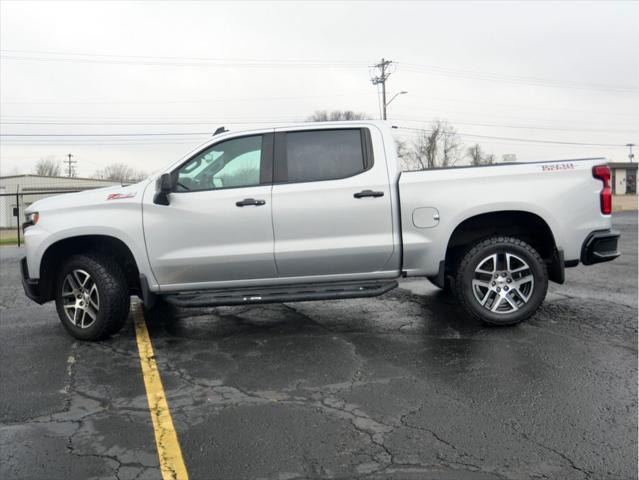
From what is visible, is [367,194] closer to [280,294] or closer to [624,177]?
[280,294]

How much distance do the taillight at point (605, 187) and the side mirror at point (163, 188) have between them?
395cm

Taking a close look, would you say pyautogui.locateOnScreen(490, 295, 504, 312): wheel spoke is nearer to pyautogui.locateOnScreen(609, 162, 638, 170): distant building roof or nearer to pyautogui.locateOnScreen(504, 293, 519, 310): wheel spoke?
pyautogui.locateOnScreen(504, 293, 519, 310): wheel spoke

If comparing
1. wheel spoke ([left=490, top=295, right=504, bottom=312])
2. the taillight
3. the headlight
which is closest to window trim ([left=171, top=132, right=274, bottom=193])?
the headlight

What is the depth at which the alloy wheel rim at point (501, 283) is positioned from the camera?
5.28 metres

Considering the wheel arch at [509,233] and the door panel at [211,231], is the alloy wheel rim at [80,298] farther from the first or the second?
the wheel arch at [509,233]

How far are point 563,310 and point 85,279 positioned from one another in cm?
508

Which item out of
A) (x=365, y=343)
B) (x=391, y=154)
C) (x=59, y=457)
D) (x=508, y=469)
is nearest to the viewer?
(x=508, y=469)

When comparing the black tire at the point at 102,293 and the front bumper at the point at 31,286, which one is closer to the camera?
the black tire at the point at 102,293

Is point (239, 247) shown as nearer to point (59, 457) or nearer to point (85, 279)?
point (85, 279)

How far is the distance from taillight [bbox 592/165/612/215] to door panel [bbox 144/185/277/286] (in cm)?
310

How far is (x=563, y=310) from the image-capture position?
243 inches

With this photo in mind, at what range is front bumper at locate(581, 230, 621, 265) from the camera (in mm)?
5219

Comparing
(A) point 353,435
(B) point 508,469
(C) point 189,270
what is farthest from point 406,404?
(C) point 189,270

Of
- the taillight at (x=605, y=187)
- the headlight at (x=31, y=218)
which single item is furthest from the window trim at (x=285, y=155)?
the headlight at (x=31, y=218)
